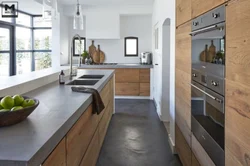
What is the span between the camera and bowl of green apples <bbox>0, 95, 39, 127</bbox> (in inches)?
57.4

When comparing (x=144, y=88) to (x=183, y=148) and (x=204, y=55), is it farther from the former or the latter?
(x=204, y=55)

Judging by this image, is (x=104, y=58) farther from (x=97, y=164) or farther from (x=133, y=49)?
(x=97, y=164)

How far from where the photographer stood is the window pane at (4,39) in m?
7.28

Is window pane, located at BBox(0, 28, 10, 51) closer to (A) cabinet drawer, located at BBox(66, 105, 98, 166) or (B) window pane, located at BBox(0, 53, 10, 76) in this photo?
(B) window pane, located at BBox(0, 53, 10, 76)

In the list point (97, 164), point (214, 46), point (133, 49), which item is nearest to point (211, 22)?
point (214, 46)

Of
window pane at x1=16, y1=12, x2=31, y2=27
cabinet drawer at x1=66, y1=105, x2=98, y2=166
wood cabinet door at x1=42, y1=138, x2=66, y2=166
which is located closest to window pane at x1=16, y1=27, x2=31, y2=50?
window pane at x1=16, y1=12, x2=31, y2=27

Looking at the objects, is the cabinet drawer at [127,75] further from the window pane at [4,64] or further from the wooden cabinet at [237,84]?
the wooden cabinet at [237,84]

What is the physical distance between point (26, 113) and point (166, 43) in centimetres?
379

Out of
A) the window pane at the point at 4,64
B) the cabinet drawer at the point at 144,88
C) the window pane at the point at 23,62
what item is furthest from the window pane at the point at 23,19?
the cabinet drawer at the point at 144,88

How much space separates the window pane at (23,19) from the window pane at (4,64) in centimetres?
108

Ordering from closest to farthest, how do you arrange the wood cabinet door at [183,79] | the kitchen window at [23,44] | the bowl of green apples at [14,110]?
the bowl of green apples at [14,110]
the wood cabinet door at [183,79]
the kitchen window at [23,44]

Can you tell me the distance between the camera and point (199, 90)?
226cm

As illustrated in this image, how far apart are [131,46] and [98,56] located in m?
1.02

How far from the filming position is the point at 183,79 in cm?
292
